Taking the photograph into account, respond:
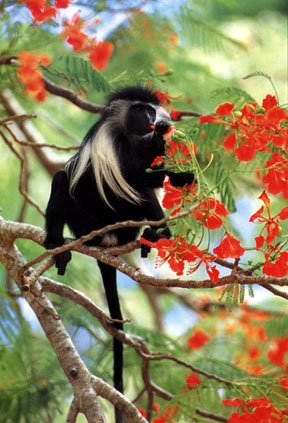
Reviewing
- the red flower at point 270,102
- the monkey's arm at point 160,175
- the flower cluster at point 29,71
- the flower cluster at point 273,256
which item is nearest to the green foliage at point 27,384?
the monkey's arm at point 160,175

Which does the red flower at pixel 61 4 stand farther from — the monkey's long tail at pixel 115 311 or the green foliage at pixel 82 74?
the monkey's long tail at pixel 115 311

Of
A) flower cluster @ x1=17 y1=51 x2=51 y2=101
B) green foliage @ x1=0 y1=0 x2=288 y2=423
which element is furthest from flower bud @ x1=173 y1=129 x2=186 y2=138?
flower cluster @ x1=17 y1=51 x2=51 y2=101

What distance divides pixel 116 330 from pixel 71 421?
57cm

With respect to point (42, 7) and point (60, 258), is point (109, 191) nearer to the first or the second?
point (60, 258)

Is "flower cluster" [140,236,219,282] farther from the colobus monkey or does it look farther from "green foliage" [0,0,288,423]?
the colobus monkey

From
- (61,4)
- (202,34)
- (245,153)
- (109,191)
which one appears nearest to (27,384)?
(109,191)

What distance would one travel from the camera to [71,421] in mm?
2338

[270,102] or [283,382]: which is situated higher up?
[270,102]

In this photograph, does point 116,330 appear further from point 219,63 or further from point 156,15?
point 219,63

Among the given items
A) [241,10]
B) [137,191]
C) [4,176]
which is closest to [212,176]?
[137,191]

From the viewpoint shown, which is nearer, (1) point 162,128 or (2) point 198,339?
(1) point 162,128

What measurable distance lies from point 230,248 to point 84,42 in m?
2.17

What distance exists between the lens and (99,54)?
12.6 ft

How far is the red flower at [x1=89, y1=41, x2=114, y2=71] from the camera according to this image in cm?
379
